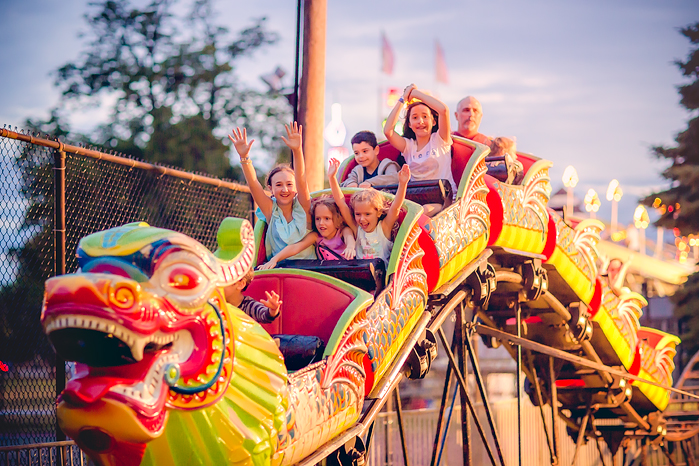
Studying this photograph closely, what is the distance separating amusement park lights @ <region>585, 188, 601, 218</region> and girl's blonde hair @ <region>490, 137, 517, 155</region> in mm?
1862

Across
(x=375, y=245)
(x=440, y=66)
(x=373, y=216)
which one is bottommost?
(x=375, y=245)

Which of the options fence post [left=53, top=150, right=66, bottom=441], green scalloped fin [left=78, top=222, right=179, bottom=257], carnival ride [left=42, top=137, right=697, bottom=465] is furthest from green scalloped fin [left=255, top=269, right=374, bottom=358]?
fence post [left=53, top=150, right=66, bottom=441]

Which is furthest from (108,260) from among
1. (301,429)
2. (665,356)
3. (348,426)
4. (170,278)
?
(665,356)

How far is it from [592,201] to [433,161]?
3501 mm

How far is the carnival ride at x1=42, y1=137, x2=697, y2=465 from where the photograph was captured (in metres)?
2.58

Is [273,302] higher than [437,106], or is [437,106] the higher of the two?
[437,106]

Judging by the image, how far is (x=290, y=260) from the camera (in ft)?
15.0

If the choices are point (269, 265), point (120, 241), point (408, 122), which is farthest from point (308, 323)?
point (408, 122)

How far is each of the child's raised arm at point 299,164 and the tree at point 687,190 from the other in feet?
37.9

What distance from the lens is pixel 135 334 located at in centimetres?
252

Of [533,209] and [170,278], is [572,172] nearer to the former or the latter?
[533,209]

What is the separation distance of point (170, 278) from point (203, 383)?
1.35ft

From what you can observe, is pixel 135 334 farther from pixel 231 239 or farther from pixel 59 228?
pixel 59 228

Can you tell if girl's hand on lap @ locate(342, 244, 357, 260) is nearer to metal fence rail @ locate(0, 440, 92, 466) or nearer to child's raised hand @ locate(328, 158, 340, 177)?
child's raised hand @ locate(328, 158, 340, 177)
